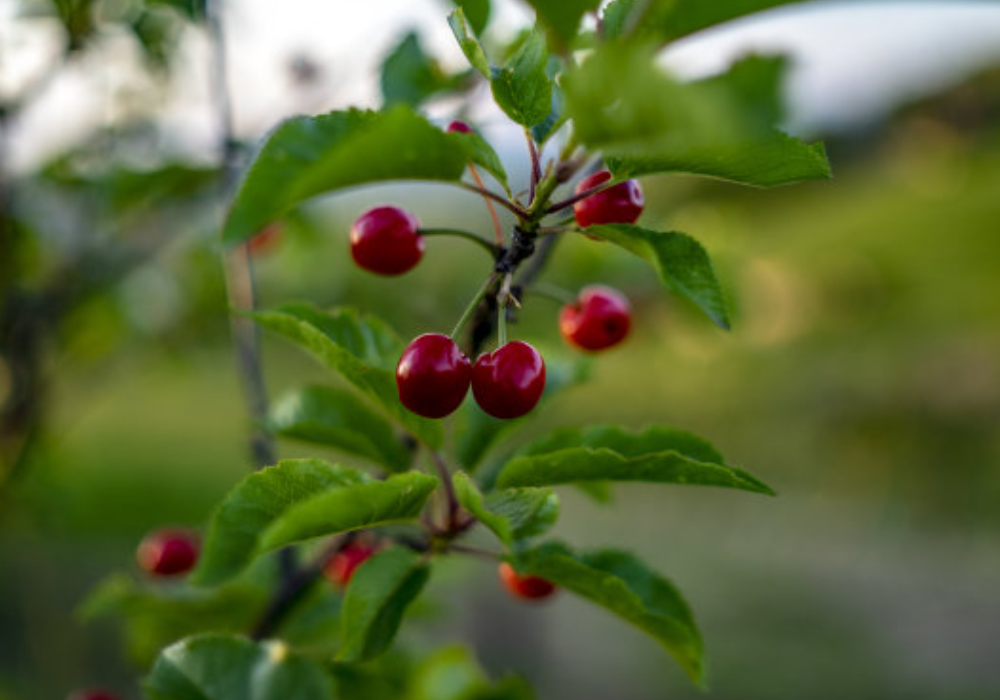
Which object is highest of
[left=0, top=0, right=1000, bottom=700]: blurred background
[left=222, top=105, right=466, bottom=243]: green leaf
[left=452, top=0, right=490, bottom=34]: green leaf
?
[left=452, top=0, right=490, bottom=34]: green leaf

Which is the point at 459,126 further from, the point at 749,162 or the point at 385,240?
the point at 749,162

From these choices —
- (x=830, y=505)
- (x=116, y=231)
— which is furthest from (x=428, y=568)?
(x=830, y=505)

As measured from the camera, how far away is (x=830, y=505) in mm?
7336

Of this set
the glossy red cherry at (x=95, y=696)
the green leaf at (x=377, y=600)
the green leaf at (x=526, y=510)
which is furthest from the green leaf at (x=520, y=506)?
the glossy red cherry at (x=95, y=696)

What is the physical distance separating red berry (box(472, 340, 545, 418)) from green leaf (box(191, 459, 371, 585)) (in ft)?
0.45

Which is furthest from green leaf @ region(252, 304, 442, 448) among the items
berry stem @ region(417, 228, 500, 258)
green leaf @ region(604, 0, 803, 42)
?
green leaf @ region(604, 0, 803, 42)

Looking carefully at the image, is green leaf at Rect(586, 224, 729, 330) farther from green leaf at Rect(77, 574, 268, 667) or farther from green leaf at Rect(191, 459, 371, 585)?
green leaf at Rect(77, 574, 268, 667)

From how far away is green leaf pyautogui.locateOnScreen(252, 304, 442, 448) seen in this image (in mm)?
798

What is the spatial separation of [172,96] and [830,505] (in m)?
6.52

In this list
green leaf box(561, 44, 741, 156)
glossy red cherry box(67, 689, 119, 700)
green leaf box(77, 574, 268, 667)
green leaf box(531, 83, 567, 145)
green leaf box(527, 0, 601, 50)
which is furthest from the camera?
glossy red cherry box(67, 689, 119, 700)

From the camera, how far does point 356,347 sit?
3.01 feet

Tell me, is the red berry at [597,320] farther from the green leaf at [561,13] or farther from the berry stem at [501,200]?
the green leaf at [561,13]

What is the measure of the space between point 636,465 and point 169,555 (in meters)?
0.84

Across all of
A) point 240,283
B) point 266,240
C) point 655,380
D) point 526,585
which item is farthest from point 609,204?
point 655,380
